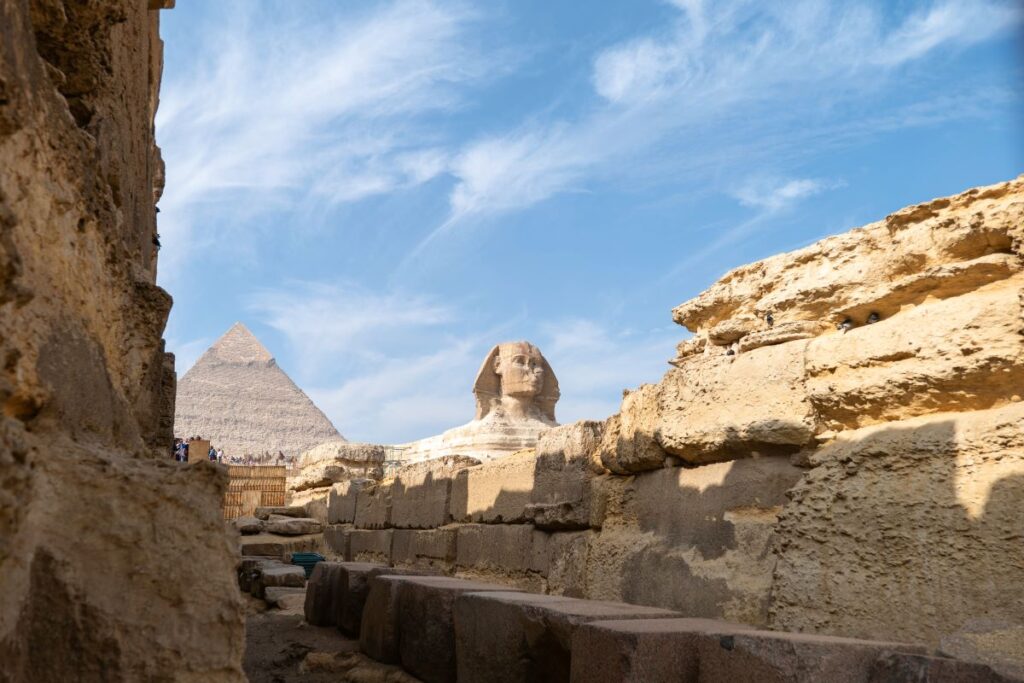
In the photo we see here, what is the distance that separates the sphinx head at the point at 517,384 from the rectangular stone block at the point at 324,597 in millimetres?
14006

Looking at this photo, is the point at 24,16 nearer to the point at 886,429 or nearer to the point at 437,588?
the point at 886,429

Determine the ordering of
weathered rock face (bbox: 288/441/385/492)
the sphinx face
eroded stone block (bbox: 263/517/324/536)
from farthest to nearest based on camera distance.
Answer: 1. the sphinx face
2. weathered rock face (bbox: 288/441/385/492)
3. eroded stone block (bbox: 263/517/324/536)

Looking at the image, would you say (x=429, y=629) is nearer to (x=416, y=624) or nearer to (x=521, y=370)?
(x=416, y=624)

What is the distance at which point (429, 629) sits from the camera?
417 cm

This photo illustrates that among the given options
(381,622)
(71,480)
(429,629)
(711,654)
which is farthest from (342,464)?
(71,480)

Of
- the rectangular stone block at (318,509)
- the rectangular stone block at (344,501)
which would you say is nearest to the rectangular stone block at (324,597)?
the rectangular stone block at (344,501)

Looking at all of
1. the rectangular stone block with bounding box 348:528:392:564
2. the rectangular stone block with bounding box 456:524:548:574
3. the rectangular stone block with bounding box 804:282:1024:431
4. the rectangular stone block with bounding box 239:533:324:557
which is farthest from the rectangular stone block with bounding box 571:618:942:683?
the rectangular stone block with bounding box 239:533:324:557

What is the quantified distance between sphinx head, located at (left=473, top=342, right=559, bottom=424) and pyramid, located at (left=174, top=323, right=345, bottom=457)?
46915 millimetres

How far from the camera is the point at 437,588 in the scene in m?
4.25

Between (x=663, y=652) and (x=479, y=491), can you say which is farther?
(x=479, y=491)

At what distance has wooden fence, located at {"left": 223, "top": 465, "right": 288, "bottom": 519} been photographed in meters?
18.6

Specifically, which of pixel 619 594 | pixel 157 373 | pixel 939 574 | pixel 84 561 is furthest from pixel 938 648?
pixel 157 373

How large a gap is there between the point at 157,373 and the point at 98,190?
3.64ft

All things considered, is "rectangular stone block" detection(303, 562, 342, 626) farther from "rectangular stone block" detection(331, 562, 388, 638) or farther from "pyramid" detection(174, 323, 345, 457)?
"pyramid" detection(174, 323, 345, 457)
